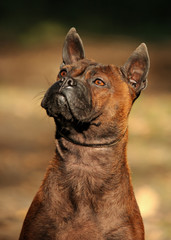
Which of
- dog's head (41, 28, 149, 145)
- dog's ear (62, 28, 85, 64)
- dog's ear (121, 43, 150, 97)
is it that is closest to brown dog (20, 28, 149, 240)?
dog's head (41, 28, 149, 145)

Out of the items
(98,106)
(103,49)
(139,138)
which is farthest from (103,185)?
(103,49)

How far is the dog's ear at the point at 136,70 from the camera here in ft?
25.4

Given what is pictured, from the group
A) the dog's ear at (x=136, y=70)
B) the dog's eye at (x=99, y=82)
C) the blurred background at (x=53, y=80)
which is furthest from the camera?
the blurred background at (x=53, y=80)

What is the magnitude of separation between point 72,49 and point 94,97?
0.94 m

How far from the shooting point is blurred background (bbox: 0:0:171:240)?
1110 centimetres

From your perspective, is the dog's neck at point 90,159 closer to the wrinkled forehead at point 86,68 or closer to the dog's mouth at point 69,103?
the dog's mouth at point 69,103

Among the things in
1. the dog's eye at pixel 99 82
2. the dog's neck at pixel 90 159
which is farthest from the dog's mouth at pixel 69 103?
the dog's neck at pixel 90 159

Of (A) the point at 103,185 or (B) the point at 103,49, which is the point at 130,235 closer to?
(A) the point at 103,185

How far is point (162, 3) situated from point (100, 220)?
1836cm

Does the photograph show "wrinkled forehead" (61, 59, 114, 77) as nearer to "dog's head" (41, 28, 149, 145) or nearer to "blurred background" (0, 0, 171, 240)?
"dog's head" (41, 28, 149, 145)

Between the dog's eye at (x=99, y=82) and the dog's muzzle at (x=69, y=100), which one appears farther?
the dog's eye at (x=99, y=82)

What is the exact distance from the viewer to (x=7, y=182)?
11.4m

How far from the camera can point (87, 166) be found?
7.46 m

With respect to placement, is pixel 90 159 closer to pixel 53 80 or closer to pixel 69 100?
pixel 69 100
